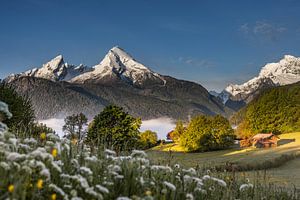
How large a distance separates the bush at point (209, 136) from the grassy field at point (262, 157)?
9.01ft

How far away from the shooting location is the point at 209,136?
5328cm

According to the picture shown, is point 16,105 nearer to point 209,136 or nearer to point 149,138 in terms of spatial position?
point 209,136

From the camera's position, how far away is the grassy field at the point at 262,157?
24281 mm

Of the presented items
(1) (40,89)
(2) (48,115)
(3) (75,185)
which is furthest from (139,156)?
(1) (40,89)

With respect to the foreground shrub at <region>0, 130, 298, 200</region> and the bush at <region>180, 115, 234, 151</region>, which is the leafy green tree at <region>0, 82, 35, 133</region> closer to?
the foreground shrub at <region>0, 130, 298, 200</region>

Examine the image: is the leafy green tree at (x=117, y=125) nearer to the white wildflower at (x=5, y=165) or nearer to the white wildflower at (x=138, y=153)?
the white wildflower at (x=138, y=153)

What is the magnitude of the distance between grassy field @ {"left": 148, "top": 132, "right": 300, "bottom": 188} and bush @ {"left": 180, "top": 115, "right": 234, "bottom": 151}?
2.75 meters

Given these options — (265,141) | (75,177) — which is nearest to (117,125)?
(75,177)

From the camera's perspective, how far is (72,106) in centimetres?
14675

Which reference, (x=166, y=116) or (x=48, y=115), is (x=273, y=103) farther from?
(x=166, y=116)

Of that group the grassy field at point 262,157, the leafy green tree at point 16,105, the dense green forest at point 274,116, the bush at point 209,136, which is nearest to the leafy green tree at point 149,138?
the grassy field at point 262,157

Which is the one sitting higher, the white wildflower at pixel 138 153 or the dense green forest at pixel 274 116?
the dense green forest at pixel 274 116

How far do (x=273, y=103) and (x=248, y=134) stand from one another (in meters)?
6.88

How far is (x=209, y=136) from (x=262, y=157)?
653 inches
